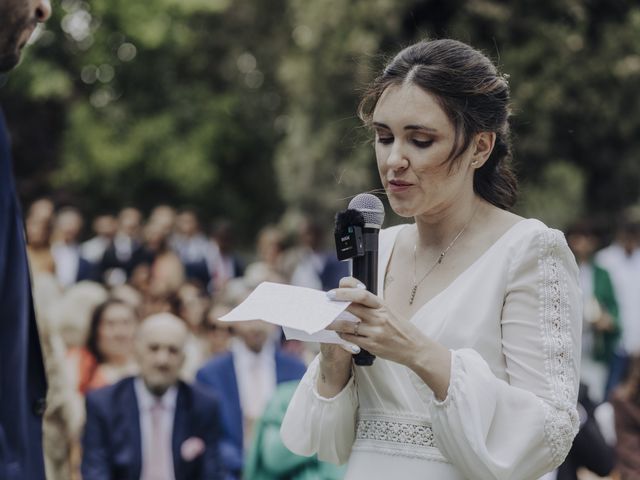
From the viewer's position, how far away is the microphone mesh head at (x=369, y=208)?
286cm

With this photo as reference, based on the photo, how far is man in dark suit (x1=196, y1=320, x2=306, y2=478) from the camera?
770 centimetres

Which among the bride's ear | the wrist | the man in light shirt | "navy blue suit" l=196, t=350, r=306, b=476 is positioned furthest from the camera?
the man in light shirt

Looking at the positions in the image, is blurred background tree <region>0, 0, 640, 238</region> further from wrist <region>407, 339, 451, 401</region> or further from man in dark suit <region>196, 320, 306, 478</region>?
wrist <region>407, 339, 451, 401</region>

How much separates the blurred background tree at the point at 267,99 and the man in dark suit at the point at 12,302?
32.2 feet

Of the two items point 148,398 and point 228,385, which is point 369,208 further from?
point 228,385

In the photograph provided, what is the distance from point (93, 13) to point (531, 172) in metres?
12.4

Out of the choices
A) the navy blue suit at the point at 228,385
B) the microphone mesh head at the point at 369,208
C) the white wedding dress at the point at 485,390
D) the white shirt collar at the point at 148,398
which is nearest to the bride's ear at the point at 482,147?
the white wedding dress at the point at 485,390

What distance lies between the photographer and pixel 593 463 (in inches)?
234

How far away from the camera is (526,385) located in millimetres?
2947

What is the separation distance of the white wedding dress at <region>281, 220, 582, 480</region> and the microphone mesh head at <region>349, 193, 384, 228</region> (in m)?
0.36

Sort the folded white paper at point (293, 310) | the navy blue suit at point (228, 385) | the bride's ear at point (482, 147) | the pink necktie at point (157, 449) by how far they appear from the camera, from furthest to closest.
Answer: the navy blue suit at point (228, 385) → the pink necktie at point (157, 449) → the bride's ear at point (482, 147) → the folded white paper at point (293, 310)

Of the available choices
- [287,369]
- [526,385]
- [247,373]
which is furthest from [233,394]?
[526,385]

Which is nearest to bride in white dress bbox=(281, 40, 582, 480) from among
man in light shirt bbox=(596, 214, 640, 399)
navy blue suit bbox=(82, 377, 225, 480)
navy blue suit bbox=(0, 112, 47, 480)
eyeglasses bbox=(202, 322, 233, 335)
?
navy blue suit bbox=(0, 112, 47, 480)

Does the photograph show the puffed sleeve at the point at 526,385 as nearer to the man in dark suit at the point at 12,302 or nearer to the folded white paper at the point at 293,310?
the folded white paper at the point at 293,310
